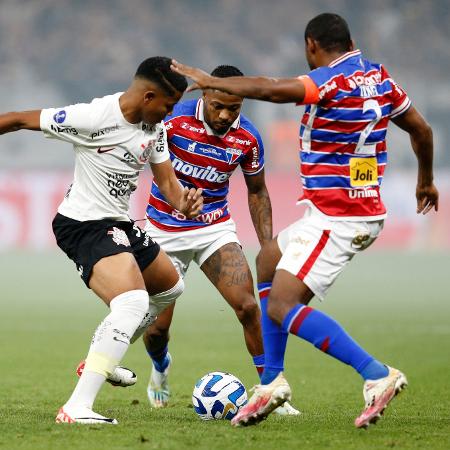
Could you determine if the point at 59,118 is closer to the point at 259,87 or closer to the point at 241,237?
the point at 259,87

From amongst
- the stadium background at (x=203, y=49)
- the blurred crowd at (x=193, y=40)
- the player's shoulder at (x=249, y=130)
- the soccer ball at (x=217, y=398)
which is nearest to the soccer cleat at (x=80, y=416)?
the soccer ball at (x=217, y=398)

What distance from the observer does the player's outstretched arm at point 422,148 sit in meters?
6.57

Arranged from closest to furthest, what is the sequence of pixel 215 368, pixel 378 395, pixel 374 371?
pixel 378 395, pixel 374 371, pixel 215 368

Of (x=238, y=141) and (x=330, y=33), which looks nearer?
(x=330, y=33)

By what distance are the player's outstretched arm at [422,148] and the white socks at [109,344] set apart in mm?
2011

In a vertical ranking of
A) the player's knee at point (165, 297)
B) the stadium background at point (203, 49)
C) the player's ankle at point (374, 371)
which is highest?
the stadium background at point (203, 49)

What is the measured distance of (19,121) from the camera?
6391mm

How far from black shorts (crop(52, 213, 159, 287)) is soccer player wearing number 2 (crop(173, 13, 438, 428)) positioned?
3.47ft

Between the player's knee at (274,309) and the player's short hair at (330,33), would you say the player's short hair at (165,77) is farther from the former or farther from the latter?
the player's knee at (274,309)

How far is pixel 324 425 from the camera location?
21.2 ft

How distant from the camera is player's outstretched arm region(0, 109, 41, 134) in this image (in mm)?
6301

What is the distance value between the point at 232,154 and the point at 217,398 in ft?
6.77

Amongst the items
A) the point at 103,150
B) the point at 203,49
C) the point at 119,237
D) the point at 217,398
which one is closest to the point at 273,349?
the point at 217,398

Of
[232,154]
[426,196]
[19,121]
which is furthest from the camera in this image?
[232,154]
